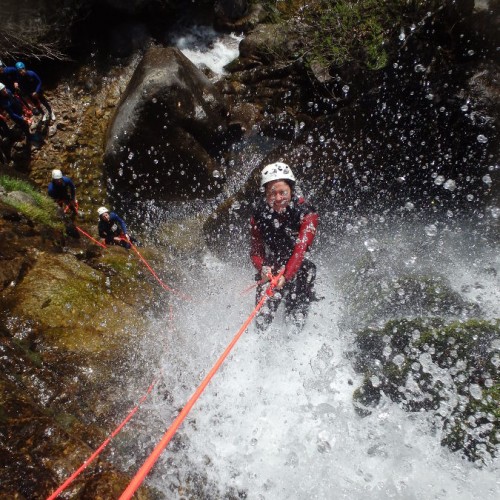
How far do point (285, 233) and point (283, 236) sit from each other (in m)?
0.05

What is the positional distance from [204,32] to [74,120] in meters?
4.30

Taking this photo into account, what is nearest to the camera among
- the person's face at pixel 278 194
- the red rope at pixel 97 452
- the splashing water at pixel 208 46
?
the red rope at pixel 97 452

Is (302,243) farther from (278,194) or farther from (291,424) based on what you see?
(291,424)

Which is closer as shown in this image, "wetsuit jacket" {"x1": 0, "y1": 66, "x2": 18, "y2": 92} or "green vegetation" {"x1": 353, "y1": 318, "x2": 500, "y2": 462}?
"green vegetation" {"x1": 353, "y1": 318, "x2": 500, "y2": 462}

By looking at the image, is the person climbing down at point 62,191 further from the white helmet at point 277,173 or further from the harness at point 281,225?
the white helmet at point 277,173

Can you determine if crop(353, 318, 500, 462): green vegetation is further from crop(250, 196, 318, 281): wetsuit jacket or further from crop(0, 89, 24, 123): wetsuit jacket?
crop(0, 89, 24, 123): wetsuit jacket

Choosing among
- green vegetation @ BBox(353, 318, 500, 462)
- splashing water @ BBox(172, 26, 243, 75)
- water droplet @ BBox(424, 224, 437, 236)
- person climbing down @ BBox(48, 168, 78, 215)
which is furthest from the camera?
splashing water @ BBox(172, 26, 243, 75)

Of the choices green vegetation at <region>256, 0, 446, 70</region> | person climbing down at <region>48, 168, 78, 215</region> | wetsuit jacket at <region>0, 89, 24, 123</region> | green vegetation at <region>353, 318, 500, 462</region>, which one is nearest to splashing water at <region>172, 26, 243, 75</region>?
green vegetation at <region>256, 0, 446, 70</region>

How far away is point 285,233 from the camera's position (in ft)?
14.6

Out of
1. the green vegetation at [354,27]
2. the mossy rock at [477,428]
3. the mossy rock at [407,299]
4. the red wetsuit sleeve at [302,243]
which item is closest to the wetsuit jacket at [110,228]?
the red wetsuit sleeve at [302,243]

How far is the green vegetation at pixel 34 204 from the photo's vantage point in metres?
5.86

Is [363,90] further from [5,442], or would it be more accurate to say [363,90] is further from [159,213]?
[5,442]

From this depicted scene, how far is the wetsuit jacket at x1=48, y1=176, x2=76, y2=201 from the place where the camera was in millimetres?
6977

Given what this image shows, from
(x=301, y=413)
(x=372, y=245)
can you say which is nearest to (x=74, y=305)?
(x=301, y=413)
